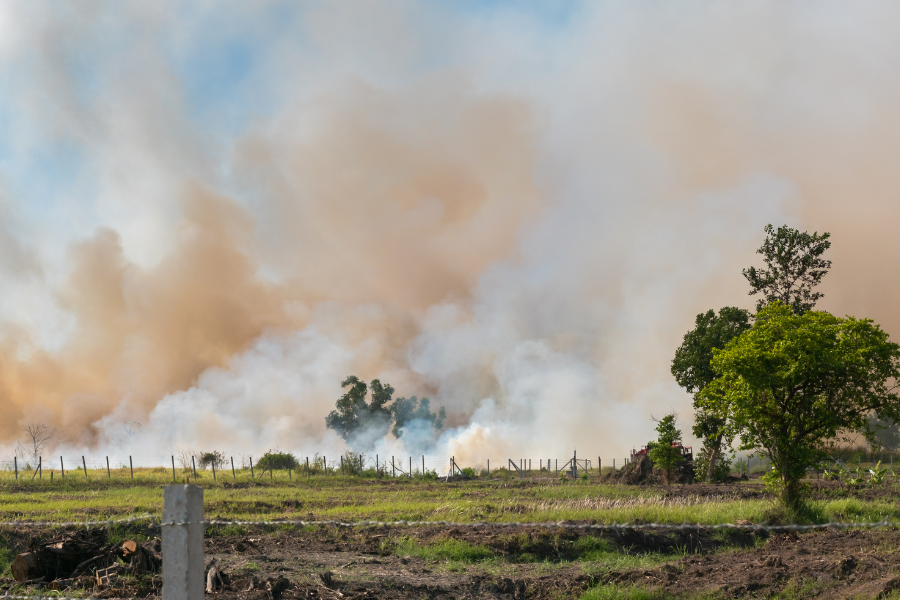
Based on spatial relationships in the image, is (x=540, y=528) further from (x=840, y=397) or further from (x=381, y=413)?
(x=381, y=413)

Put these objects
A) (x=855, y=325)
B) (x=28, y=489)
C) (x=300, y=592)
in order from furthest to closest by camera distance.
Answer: (x=28, y=489), (x=855, y=325), (x=300, y=592)

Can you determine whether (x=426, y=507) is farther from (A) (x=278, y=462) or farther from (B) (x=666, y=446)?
(A) (x=278, y=462)

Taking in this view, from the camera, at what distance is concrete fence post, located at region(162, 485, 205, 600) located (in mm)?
5016

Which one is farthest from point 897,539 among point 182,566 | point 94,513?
point 94,513

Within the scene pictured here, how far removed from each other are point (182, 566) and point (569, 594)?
715 cm

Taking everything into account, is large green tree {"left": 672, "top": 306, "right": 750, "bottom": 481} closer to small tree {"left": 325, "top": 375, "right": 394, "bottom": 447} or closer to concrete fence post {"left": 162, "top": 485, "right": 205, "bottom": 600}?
concrete fence post {"left": 162, "top": 485, "right": 205, "bottom": 600}

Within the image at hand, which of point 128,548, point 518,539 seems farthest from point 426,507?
point 128,548

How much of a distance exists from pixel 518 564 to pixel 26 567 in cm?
859

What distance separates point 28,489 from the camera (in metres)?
37.6

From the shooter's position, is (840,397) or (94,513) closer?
(840,397)

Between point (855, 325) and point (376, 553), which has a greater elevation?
point (855, 325)

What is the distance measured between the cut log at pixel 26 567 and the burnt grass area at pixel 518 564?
22cm

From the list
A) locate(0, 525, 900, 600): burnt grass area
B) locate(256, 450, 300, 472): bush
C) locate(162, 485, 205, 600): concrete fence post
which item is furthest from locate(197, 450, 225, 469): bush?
locate(162, 485, 205, 600): concrete fence post

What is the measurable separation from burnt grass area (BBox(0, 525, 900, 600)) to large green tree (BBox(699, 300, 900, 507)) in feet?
9.59
